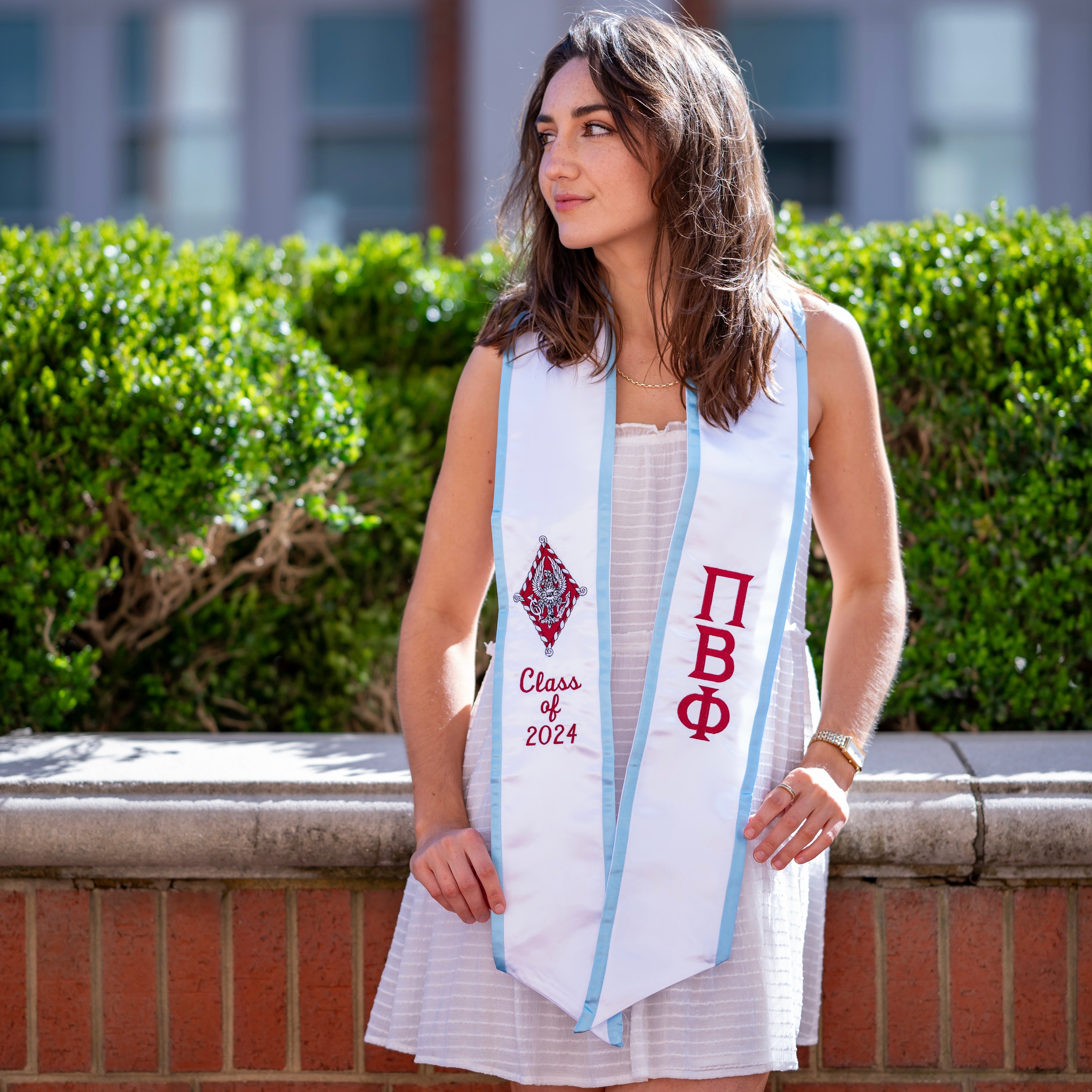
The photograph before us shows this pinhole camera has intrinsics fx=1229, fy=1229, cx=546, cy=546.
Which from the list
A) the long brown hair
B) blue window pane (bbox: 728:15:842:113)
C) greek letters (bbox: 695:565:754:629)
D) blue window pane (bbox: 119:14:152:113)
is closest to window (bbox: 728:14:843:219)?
blue window pane (bbox: 728:15:842:113)

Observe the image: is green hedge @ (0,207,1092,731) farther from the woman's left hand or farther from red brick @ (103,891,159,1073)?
the woman's left hand

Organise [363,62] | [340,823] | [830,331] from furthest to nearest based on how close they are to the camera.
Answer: [363,62]
[340,823]
[830,331]

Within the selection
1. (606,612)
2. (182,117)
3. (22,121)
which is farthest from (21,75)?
(606,612)

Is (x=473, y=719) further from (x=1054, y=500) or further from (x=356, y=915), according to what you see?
(x=1054, y=500)

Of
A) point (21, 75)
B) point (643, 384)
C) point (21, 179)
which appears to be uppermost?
point (21, 75)

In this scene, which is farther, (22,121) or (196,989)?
(22,121)

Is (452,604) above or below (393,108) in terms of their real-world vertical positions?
below

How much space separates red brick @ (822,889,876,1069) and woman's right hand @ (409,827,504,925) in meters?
0.72

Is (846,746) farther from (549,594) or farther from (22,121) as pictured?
(22,121)

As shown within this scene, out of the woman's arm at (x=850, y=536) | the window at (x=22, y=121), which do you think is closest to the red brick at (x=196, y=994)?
the woman's arm at (x=850, y=536)

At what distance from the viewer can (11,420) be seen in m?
2.72

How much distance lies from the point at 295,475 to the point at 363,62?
838cm

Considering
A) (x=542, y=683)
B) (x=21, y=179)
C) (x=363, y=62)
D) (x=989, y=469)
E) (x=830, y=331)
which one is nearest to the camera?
(x=542, y=683)

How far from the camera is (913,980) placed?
208 cm
